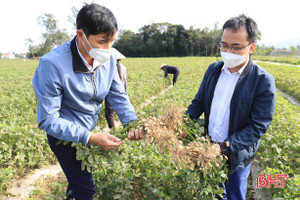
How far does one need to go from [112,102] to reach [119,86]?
0.18 m

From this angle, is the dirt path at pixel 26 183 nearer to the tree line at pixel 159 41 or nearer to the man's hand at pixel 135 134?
the man's hand at pixel 135 134

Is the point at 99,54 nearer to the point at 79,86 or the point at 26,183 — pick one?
→ the point at 79,86

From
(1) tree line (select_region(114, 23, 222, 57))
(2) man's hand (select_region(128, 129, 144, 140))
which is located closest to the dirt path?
(2) man's hand (select_region(128, 129, 144, 140))

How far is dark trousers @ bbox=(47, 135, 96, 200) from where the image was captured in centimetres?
168

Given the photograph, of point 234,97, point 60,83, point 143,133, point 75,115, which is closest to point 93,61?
point 60,83

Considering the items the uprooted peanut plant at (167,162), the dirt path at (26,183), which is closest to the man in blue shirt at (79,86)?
the uprooted peanut plant at (167,162)

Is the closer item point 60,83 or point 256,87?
point 60,83

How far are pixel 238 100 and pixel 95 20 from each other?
129cm

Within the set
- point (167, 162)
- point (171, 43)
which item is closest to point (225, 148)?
point (167, 162)

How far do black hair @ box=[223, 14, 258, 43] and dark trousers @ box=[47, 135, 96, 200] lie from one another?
1.71 meters

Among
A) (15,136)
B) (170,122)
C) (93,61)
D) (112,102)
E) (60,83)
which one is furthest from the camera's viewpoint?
(15,136)

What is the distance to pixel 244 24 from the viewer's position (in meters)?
1.57

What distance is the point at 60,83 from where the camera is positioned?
55.9 inches

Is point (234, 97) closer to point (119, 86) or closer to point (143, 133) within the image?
point (143, 133)
